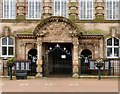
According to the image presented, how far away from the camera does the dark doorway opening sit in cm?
3269

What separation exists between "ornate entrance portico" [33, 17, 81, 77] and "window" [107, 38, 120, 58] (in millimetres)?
3412

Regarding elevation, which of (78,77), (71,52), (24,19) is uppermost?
(24,19)

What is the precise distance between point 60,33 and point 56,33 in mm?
343

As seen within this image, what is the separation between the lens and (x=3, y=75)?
32031 mm

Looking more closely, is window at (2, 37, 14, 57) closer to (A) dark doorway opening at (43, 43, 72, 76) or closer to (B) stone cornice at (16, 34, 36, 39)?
(B) stone cornice at (16, 34, 36, 39)

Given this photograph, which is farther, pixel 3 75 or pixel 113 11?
pixel 113 11

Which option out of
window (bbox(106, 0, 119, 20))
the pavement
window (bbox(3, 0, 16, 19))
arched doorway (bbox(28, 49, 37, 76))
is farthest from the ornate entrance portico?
the pavement

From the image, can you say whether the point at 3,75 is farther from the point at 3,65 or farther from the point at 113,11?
the point at 113,11

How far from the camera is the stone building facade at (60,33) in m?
31.9

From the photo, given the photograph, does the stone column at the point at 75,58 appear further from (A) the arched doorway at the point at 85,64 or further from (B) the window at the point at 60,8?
(B) the window at the point at 60,8

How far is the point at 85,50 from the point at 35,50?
4.55 metres

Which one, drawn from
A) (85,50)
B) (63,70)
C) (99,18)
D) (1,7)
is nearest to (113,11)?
(99,18)

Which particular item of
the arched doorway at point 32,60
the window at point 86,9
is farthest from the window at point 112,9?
the arched doorway at point 32,60

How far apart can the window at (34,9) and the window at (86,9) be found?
3.97 m
